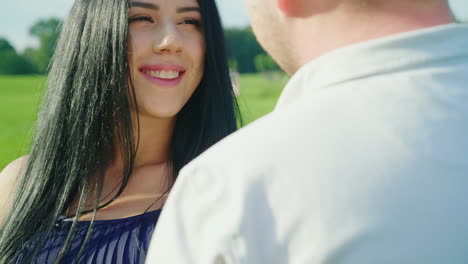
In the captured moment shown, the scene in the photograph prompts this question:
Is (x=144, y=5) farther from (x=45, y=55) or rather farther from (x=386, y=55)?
Answer: (x=45, y=55)

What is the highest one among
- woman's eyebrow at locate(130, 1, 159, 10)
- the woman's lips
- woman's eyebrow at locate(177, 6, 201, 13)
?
woman's eyebrow at locate(130, 1, 159, 10)

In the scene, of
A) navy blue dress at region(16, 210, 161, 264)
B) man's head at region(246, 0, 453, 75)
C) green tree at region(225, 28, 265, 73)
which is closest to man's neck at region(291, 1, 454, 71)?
man's head at region(246, 0, 453, 75)

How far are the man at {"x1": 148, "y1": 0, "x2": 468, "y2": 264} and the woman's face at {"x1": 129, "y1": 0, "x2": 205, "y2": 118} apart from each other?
1581 millimetres

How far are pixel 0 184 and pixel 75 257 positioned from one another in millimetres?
577

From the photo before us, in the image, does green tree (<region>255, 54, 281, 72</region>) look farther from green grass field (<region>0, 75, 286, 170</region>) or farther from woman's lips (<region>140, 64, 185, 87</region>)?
woman's lips (<region>140, 64, 185, 87</region>)

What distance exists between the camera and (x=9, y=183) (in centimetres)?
247

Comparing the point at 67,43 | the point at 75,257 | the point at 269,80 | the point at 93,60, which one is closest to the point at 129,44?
the point at 93,60

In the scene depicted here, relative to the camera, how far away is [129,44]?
227 centimetres

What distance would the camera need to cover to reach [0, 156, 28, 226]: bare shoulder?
2.41 m

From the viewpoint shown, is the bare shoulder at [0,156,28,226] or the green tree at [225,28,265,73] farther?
the green tree at [225,28,265,73]

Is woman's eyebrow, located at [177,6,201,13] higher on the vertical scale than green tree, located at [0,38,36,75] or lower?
higher

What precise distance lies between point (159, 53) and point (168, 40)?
2.7 inches

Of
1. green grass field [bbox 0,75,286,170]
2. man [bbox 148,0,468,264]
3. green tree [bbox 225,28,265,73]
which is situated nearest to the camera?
man [bbox 148,0,468,264]

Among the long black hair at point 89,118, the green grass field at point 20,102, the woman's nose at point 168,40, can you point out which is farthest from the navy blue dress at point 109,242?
the green grass field at point 20,102
